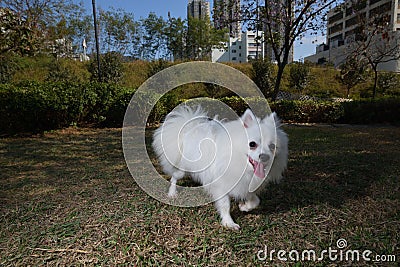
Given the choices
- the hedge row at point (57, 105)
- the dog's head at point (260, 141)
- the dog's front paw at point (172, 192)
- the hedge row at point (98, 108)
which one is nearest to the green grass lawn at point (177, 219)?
the dog's front paw at point (172, 192)

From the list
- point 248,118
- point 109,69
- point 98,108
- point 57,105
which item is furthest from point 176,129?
point 109,69

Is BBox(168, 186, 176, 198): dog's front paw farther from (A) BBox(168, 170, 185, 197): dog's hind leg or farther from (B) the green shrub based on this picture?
(B) the green shrub

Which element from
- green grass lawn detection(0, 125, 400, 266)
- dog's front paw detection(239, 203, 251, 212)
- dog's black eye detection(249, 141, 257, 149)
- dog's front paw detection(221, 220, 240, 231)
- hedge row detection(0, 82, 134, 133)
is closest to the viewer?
green grass lawn detection(0, 125, 400, 266)

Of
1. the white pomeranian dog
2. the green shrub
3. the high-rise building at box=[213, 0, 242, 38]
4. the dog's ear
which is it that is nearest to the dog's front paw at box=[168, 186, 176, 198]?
the white pomeranian dog

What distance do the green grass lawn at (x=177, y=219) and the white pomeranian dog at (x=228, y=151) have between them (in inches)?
11.2

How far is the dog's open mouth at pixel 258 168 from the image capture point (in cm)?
197

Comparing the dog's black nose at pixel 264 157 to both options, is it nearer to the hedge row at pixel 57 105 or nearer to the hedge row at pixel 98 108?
the hedge row at pixel 98 108

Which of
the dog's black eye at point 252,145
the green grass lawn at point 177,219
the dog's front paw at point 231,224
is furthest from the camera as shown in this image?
the dog's front paw at point 231,224

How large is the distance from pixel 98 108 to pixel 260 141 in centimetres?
662

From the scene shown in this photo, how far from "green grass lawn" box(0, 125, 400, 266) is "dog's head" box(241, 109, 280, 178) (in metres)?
0.54

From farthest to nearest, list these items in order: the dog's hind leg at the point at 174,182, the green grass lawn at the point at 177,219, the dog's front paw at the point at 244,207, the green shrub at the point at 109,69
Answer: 1. the green shrub at the point at 109,69
2. the dog's hind leg at the point at 174,182
3. the dog's front paw at the point at 244,207
4. the green grass lawn at the point at 177,219

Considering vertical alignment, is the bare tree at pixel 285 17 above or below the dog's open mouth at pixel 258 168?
above

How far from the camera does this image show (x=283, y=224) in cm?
218

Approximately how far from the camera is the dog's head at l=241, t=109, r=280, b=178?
6.35 ft
